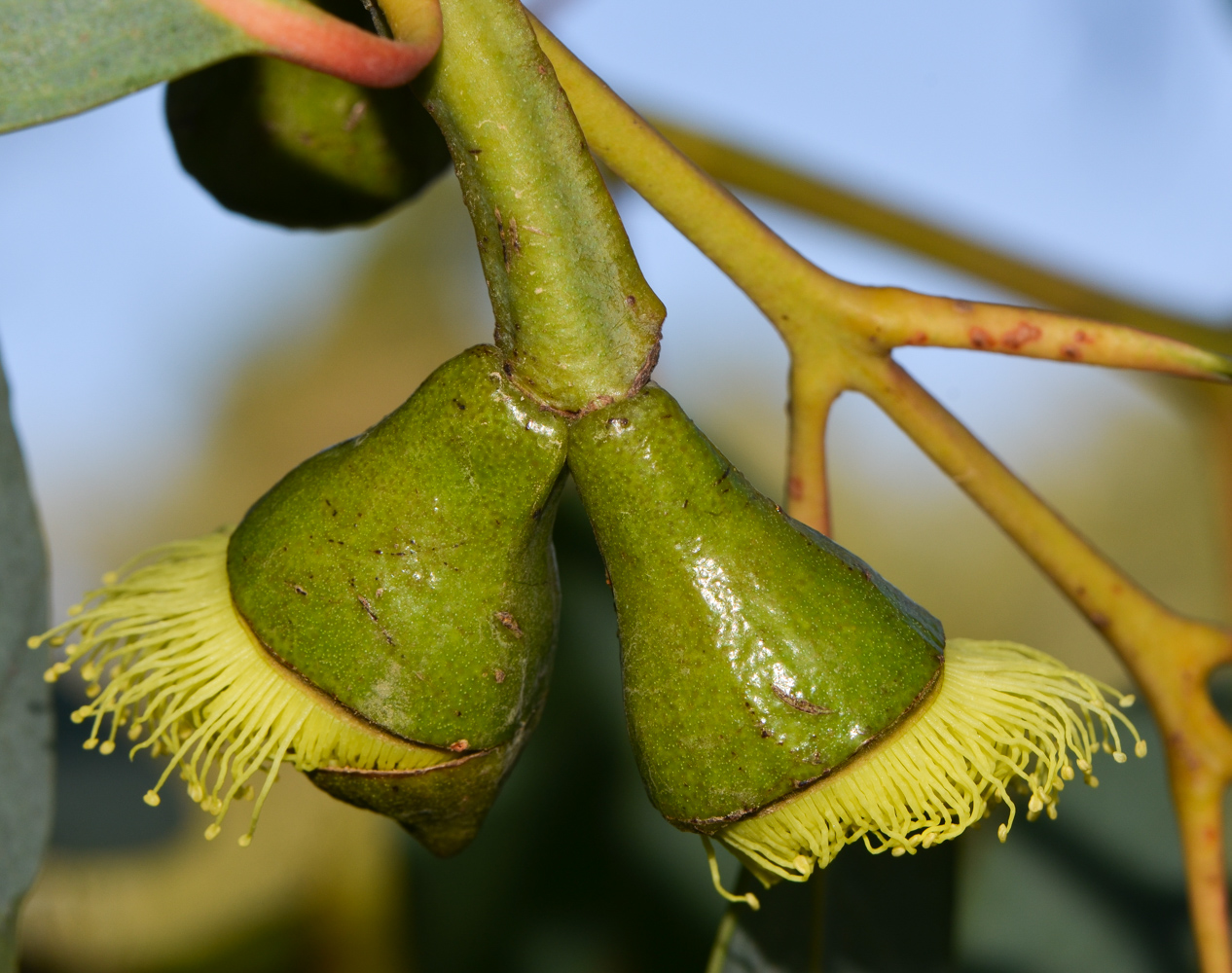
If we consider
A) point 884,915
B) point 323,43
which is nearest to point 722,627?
point 323,43

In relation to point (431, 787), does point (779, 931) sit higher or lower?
lower

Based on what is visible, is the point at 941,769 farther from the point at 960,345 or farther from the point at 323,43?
the point at 323,43

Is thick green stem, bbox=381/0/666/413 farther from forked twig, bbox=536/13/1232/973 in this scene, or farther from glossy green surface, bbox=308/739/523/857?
glossy green surface, bbox=308/739/523/857

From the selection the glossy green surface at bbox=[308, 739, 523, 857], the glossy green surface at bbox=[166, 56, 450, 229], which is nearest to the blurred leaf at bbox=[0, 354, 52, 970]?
the glossy green surface at bbox=[166, 56, 450, 229]

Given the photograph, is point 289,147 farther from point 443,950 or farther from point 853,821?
point 443,950

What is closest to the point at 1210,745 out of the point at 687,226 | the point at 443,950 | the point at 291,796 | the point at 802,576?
the point at 802,576

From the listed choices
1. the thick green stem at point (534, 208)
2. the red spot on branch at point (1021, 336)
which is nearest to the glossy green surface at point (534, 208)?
the thick green stem at point (534, 208)
